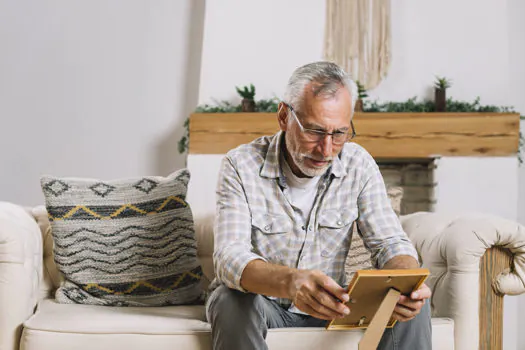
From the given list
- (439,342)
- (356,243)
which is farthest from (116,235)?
(439,342)

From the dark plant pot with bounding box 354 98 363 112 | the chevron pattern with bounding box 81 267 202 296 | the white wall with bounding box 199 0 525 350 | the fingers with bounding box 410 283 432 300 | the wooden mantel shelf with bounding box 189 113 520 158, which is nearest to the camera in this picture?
the fingers with bounding box 410 283 432 300

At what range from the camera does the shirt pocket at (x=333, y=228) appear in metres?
1.65

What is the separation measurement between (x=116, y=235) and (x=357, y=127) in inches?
76.9

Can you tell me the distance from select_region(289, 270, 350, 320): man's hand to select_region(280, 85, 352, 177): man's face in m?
0.36

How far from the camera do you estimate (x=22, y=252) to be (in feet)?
5.73

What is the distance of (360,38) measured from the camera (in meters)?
3.91

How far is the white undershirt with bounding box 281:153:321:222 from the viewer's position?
5.49 feet

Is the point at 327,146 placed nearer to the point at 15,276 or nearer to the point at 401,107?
the point at 15,276

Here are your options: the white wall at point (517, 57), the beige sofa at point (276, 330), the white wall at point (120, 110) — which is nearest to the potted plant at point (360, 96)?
the white wall at point (517, 57)

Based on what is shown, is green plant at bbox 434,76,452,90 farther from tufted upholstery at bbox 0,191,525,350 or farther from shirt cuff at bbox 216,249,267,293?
shirt cuff at bbox 216,249,267,293

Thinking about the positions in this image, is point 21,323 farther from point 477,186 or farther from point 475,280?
point 477,186

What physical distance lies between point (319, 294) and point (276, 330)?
0.34 meters

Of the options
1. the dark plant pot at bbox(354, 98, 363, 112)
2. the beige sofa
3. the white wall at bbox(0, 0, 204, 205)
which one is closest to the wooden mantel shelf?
the dark plant pot at bbox(354, 98, 363, 112)

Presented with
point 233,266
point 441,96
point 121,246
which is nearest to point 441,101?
point 441,96
